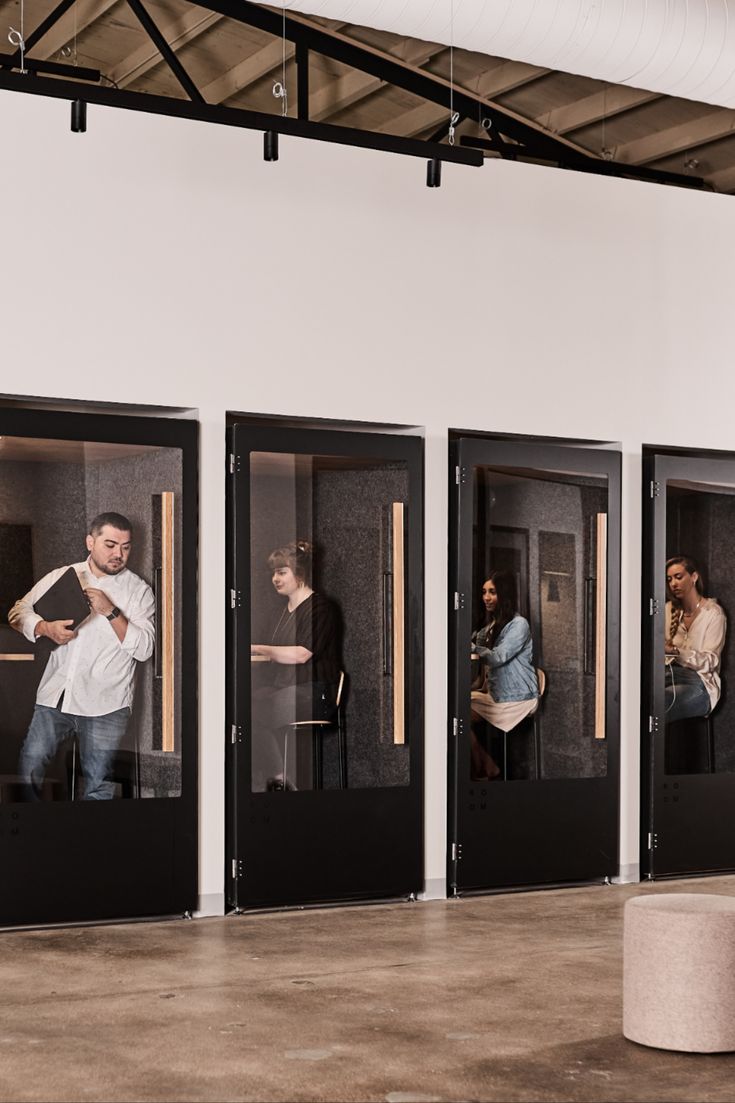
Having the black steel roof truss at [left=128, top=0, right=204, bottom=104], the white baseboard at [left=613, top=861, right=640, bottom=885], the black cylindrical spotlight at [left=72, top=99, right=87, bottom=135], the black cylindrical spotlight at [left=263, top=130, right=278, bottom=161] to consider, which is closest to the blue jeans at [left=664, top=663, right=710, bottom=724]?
the white baseboard at [left=613, top=861, right=640, bottom=885]

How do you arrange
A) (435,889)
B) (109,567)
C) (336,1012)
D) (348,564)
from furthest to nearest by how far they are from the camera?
(435,889), (348,564), (109,567), (336,1012)

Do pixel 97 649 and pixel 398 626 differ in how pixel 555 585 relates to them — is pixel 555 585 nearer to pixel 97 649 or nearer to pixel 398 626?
pixel 398 626

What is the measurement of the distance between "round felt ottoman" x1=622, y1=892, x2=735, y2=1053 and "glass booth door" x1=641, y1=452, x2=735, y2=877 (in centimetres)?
302

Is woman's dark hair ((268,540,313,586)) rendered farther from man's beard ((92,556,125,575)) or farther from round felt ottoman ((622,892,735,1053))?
round felt ottoman ((622,892,735,1053))

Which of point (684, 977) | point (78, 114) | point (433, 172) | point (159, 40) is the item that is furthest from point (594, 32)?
point (684, 977)

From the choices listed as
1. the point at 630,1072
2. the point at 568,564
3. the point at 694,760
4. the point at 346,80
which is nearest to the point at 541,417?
the point at 568,564

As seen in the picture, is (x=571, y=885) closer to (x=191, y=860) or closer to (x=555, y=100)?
(x=191, y=860)

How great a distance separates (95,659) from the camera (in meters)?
6.02

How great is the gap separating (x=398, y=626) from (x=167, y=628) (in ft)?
3.67

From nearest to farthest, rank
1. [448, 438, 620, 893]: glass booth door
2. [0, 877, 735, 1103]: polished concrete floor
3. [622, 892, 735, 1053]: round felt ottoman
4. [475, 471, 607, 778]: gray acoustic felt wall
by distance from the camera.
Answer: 1. [0, 877, 735, 1103]: polished concrete floor
2. [622, 892, 735, 1053]: round felt ottoman
3. [448, 438, 620, 893]: glass booth door
4. [475, 471, 607, 778]: gray acoustic felt wall

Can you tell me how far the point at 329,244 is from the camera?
6527 millimetres

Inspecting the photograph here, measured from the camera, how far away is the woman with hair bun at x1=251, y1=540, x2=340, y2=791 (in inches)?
249

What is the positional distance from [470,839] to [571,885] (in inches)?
26.1

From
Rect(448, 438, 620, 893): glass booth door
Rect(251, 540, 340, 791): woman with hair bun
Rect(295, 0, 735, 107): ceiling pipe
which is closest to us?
Rect(295, 0, 735, 107): ceiling pipe
